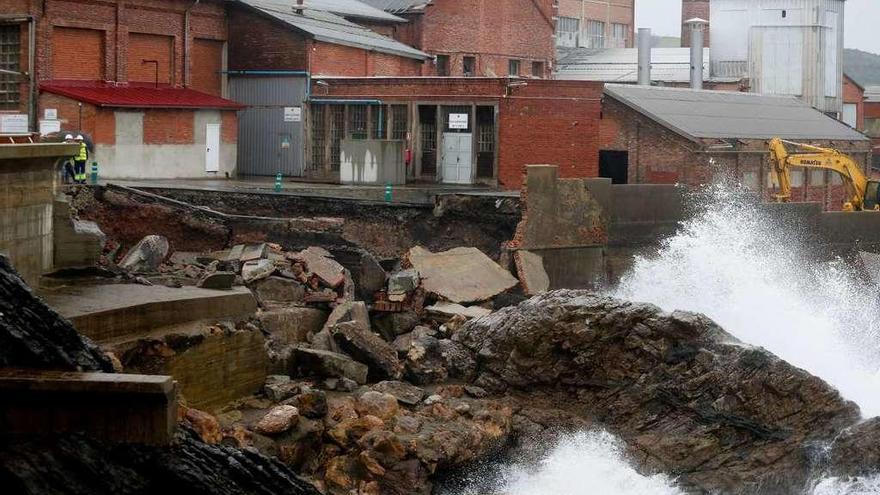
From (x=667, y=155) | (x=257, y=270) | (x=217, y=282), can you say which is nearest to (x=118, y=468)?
(x=217, y=282)

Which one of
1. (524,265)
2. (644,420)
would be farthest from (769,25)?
(644,420)

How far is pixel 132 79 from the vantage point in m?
34.5

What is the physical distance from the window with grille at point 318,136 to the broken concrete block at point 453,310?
12649 millimetres

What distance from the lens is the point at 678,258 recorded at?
96.5 ft

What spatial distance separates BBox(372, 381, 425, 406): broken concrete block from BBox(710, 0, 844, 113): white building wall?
31.2 meters

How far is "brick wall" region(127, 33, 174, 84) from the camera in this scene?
34.5 metres

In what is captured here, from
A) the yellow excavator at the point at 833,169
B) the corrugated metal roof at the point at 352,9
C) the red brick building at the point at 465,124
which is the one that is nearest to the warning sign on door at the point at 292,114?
the red brick building at the point at 465,124

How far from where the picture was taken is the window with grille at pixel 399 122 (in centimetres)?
3512

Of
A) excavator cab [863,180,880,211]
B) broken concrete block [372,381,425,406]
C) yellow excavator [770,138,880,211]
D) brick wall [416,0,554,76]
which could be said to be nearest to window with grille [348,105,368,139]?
brick wall [416,0,554,76]

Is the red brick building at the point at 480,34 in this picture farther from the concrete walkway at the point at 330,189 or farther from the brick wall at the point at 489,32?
the concrete walkway at the point at 330,189

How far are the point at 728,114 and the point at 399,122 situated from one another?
899 cm

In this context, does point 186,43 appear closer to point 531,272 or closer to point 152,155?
point 152,155

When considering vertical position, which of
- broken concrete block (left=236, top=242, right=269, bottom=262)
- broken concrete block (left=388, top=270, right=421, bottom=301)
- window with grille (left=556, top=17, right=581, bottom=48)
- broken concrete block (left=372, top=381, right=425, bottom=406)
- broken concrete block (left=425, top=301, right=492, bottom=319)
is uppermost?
window with grille (left=556, top=17, right=581, bottom=48)

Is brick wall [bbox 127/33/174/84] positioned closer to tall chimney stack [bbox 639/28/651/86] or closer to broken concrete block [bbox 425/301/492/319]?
broken concrete block [bbox 425/301/492/319]
